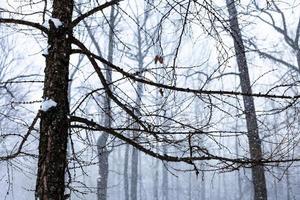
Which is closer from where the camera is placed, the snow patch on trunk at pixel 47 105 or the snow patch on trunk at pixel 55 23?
the snow patch on trunk at pixel 47 105

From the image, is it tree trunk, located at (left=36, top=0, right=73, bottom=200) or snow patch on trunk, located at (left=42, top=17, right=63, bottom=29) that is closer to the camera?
tree trunk, located at (left=36, top=0, right=73, bottom=200)

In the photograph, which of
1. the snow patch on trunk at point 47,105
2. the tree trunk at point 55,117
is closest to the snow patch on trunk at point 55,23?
the tree trunk at point 55,117

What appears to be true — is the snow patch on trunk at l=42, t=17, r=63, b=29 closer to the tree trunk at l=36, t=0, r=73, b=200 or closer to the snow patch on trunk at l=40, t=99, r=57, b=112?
the tree trunk at l=36, t=0, r=73, b=200

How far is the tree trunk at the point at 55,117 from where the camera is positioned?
2893 mm

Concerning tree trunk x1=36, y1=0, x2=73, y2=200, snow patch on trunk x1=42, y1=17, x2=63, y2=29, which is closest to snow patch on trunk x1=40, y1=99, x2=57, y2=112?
tree trunk x1=36, y1=0, x2=73, y2=200

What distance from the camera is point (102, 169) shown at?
46.9ft

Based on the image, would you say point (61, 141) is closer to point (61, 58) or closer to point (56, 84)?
point (56, 84)

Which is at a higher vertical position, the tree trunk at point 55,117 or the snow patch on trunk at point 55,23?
the snow patch on trunk at point 55,23

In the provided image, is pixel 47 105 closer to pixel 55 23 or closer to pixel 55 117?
pixel 55 117

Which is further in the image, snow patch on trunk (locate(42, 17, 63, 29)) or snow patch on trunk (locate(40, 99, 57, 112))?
snow patch on trunk (locate(42, 17, 63, 29))

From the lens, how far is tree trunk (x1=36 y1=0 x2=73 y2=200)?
289 centimetres

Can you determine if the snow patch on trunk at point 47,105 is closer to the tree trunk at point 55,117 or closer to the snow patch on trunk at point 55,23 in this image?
the tree trunk at point 55,117

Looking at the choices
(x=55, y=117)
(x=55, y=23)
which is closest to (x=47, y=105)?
(x=55, y=117)

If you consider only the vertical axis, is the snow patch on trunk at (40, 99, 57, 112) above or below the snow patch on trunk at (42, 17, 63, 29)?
below
